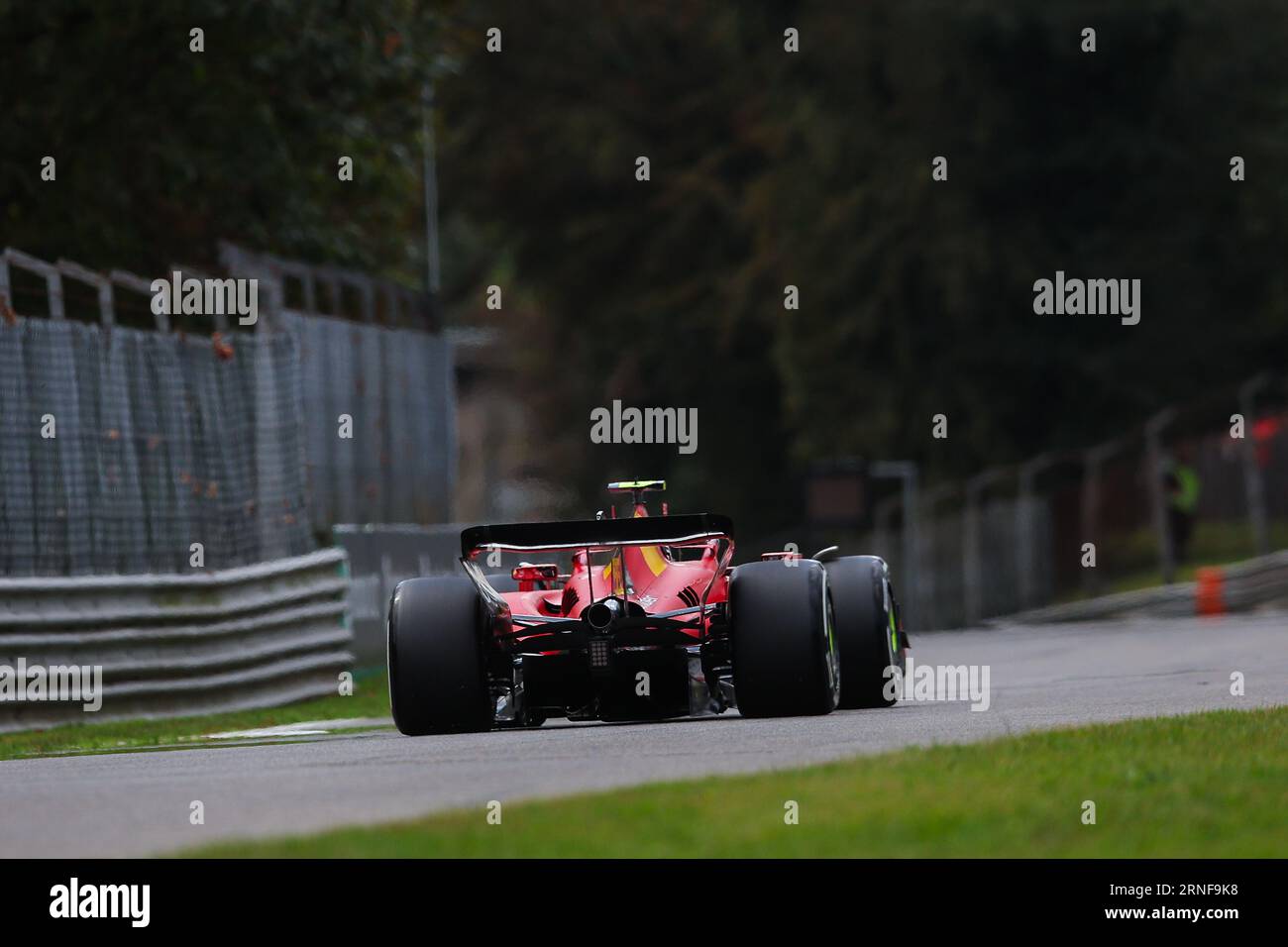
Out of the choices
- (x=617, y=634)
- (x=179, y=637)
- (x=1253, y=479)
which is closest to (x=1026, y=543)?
(x=1253, y=479)

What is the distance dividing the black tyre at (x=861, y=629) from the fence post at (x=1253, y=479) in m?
17.2

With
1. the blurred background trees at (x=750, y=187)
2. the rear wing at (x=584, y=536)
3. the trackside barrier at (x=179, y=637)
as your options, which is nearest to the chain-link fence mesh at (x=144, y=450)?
the trackside barrier at (x=179, y=637)

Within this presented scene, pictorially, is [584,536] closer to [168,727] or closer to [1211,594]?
[168,727]

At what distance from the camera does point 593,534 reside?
12.9m

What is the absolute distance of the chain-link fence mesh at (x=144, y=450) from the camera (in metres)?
17.1

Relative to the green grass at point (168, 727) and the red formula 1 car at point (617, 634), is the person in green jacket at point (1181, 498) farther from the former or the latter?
the red formula 1 car at point (617, 634)

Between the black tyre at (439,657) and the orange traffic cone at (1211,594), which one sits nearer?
the black tyre at (439,657)

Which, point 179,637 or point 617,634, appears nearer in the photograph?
point 617,634

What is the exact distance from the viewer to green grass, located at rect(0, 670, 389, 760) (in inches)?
599

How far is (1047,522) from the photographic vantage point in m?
36.0

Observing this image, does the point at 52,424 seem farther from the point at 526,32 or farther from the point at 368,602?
the point at 526,32

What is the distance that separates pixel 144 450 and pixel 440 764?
7.91 metres
